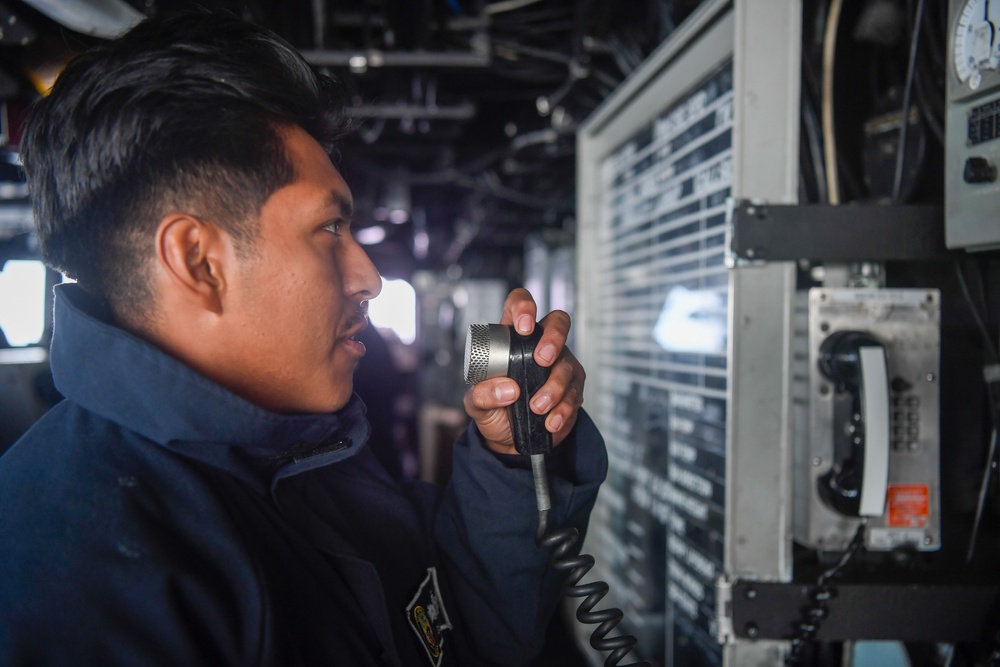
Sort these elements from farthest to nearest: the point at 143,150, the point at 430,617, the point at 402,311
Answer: the point at 402,311 < the point at 430,617 < the point at 143,150

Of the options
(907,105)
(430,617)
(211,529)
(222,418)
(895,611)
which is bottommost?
(895,611)

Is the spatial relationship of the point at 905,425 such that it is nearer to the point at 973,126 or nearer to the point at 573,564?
the point at 973,126

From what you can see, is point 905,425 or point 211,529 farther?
point 905,425

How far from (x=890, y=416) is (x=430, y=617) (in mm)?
1066

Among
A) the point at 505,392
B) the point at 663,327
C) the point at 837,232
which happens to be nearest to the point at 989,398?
the point at 837,232

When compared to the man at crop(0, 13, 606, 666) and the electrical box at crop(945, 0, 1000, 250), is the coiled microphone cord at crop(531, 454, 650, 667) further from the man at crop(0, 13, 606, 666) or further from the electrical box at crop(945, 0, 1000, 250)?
the electrical box at crop(945, 0, 1000, 250)

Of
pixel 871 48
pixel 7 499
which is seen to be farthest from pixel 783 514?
pixel 7 499

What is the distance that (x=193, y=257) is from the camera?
0.89 meters

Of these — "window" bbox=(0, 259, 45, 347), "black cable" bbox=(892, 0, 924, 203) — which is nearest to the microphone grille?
"black cable" bbox=(892, 0, 924, 203)

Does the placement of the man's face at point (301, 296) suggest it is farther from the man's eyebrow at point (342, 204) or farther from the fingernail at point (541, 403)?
the fingernail at point (541, 403)

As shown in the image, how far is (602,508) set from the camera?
2.88m

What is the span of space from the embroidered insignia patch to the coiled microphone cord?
230 millimetres

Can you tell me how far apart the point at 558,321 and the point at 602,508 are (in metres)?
2.05

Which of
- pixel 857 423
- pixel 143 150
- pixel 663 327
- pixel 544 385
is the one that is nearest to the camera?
pixel 143 150
